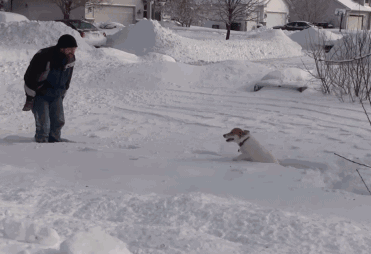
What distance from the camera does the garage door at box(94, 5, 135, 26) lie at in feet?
119

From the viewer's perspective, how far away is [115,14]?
36.8 meters

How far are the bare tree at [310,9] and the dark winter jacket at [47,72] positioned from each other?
135 ft

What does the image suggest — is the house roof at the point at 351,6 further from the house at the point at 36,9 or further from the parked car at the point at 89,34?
the parked car at the point at 89,34

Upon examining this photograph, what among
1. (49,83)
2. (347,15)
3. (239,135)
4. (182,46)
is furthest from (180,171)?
(347,15)

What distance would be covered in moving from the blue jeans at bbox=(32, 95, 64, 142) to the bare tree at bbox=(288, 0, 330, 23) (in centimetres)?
4090

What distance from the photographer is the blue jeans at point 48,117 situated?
18.3 ft

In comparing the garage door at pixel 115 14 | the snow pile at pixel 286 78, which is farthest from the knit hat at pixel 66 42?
the garage door at pixel 115 14

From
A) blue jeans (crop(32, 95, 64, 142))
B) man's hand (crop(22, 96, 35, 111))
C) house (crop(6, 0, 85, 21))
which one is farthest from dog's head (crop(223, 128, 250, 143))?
house (crop(6, 0, 85, 21))

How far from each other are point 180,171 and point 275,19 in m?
43.9

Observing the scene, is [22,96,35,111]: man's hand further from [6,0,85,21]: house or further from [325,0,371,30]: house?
[325,0,371,30]: house

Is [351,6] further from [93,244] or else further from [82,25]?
[93,244]

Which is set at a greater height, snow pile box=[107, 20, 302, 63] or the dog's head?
snow pile box=[107, 20, 302, 63]

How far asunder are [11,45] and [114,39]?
654 centimetres

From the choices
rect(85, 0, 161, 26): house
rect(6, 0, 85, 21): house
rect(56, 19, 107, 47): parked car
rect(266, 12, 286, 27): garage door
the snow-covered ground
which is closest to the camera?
the snow-covered ground
